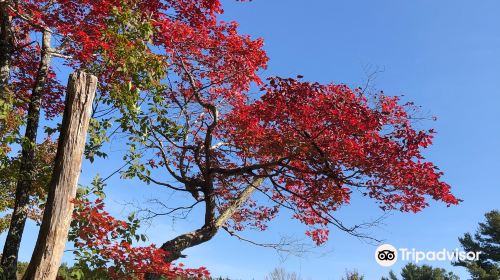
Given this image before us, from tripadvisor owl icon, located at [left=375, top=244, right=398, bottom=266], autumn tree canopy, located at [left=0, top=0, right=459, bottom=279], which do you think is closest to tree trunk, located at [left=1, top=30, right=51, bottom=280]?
autumn tree canopy, located at [left=0, top=0, right=459, bottom=279]

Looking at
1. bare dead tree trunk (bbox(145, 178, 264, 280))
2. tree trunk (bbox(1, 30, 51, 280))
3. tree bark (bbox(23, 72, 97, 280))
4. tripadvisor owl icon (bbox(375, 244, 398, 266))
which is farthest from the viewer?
tripadvisor owl icon (bbox(375, 244, 398, 266))

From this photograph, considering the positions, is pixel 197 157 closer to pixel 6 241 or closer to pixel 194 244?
pixel 194 244

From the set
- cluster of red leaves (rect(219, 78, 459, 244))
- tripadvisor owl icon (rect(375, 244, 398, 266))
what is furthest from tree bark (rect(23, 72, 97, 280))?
tripadvisor owl icon (rect(375, 244, 398, 266))

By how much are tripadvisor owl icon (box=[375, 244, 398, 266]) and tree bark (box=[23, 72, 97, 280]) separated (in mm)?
7036

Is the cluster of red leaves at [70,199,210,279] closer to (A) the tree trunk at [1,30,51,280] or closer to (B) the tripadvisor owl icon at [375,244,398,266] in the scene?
(A) the tree trunk at [1,30,51,280]

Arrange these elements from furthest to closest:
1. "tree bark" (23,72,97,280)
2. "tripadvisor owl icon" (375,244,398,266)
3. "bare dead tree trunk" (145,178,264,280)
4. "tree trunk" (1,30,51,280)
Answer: "tripadvisor owl icon" (375,244,398,266)
"bare dead tree trunk" (145,178,264,280)
"tree trunk" (1,30,51,280)
"tree bark" (23,72,97,280)

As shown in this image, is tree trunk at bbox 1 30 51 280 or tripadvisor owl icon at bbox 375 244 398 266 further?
tripadvisor owl icon at bbox 375 244 398 266

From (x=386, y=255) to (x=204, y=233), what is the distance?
13.3 ft

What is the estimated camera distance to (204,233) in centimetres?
942

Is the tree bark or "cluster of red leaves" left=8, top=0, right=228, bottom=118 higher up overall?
"cluster of red leaves" left=8, top=0, right=228, bottom=118

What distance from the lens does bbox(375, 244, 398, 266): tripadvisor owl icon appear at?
9.91 m

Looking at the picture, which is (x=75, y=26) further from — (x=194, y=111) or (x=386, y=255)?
(x=386, y=255)

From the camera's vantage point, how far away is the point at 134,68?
6.87m

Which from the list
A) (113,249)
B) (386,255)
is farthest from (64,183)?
(386,255)
